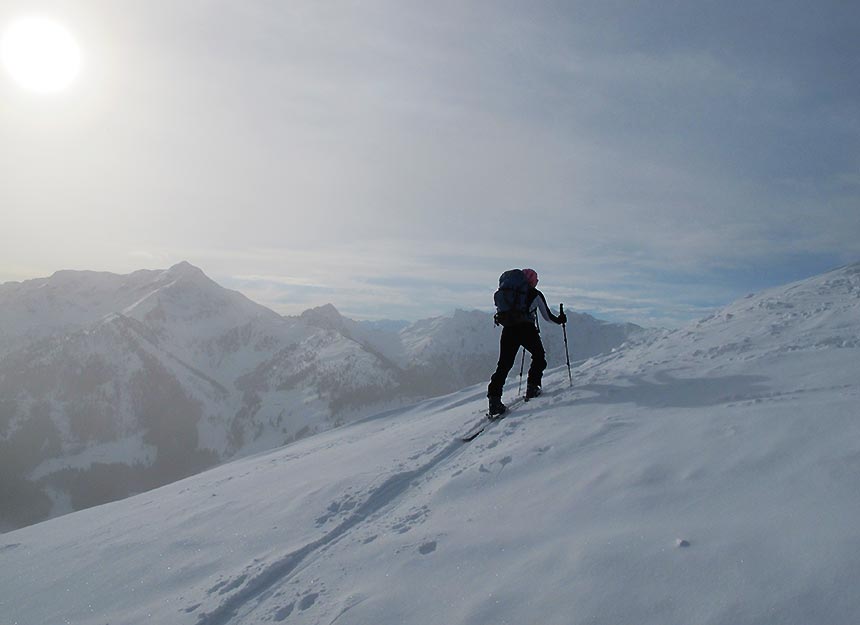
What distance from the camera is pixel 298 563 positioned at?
5848 mm

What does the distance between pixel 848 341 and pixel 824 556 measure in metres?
8.55

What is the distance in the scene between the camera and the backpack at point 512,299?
39.4ft

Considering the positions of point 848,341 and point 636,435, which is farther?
point 848,341

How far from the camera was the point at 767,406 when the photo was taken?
23.7 feet

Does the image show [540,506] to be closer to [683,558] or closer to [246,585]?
[683,558]

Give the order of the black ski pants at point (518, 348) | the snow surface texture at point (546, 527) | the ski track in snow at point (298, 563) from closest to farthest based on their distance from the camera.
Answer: the snow surface texture at point (546, 527) < the ski track in snow at point (298, 563) < the black ski pants at point (518, 348)

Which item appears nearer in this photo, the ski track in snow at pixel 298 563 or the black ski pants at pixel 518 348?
the ski track in snow at pixel 298 563

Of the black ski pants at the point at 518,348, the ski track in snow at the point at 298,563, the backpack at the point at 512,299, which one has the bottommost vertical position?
the ski track in snow at the point at 298,563

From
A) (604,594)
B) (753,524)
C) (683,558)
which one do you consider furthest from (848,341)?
(604,594)

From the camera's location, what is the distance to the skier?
39.4ft

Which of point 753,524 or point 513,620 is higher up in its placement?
point 753,524

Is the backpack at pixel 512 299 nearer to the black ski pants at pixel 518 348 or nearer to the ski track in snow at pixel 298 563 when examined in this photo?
the black ski pants at pixel 518 348

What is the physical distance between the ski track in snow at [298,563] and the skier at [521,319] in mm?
4863

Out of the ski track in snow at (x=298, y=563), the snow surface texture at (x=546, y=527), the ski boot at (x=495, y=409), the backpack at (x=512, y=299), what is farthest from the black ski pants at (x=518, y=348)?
the ski track in snow at (x=298, y=563)
